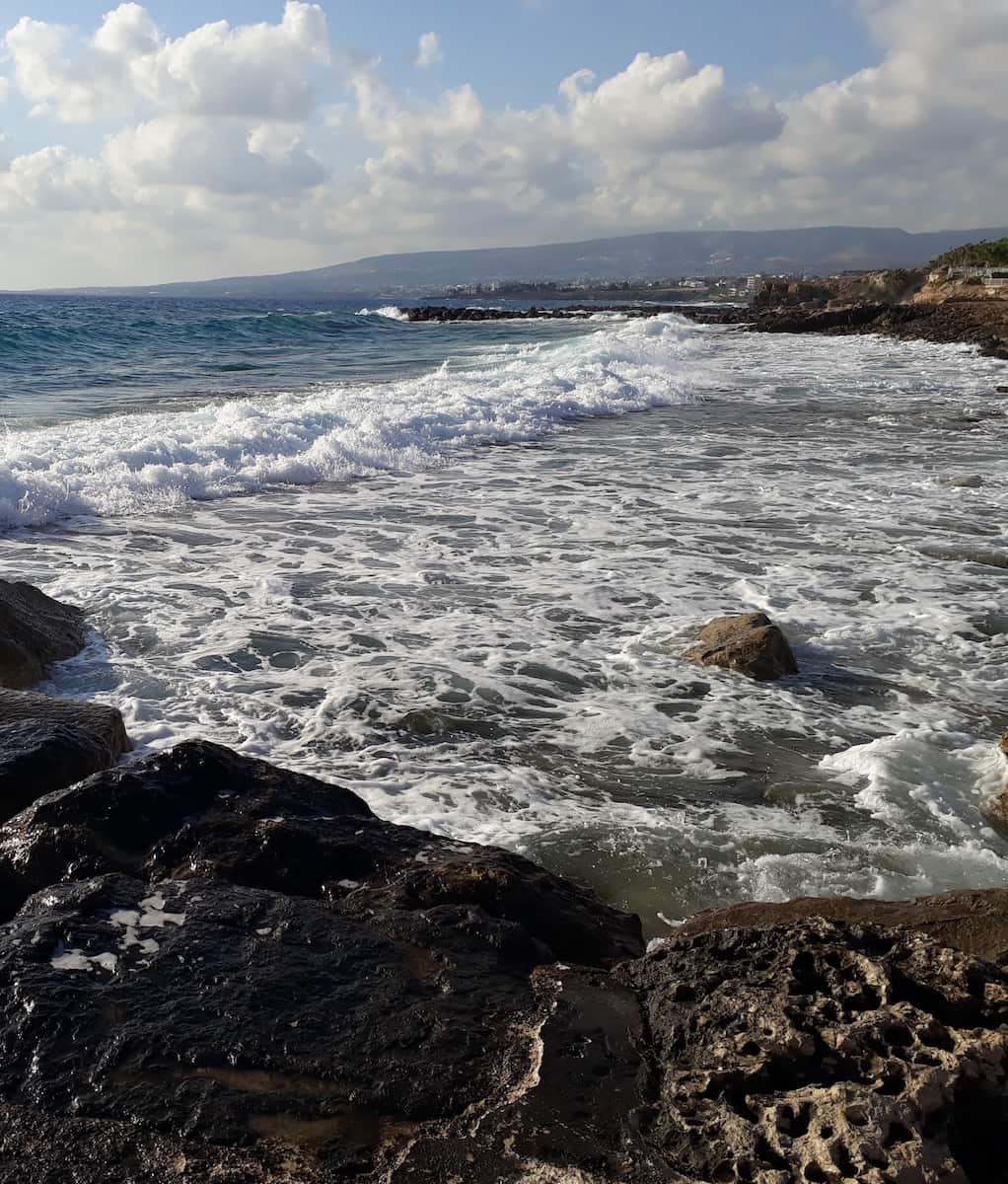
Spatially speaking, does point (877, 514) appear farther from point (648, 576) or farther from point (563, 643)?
point (563, 643)

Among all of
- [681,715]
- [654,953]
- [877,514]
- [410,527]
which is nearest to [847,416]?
[877,514]

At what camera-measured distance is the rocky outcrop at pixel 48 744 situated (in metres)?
3.42

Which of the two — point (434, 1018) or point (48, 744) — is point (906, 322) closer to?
point (48, 744)

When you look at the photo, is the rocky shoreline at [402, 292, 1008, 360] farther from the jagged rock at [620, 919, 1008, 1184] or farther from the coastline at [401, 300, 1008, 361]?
the jagged rock at [620, 919, 1008, 1184]

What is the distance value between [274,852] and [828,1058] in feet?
5.63

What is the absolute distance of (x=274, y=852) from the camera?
3.04m

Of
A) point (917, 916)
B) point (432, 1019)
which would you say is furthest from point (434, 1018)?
point (917, 916)

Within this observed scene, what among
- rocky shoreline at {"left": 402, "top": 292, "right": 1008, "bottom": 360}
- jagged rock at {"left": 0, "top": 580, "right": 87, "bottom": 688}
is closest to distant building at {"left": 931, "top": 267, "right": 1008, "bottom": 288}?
rocky shoreline at {"left": 402, "top": 292, "right": 1008, "bottom": 360}

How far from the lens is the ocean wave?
10.5 m

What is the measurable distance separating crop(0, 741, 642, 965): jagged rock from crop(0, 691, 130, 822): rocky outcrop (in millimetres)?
353

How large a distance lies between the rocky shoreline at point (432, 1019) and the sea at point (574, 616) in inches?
34.8

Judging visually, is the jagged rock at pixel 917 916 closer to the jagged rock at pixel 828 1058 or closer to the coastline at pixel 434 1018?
the coastline at pixel 434 1018

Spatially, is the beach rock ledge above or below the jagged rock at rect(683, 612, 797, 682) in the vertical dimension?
above

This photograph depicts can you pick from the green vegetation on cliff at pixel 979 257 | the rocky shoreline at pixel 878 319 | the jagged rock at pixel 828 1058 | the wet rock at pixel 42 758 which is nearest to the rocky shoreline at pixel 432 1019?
the jagged rock at pixel 828 1058
